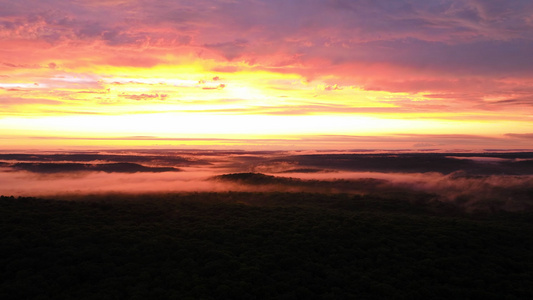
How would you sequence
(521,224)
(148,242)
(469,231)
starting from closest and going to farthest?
(148,242) → (469,231) → (521,224)

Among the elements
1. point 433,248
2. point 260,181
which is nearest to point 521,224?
point 433,248

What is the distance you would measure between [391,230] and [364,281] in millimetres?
15364

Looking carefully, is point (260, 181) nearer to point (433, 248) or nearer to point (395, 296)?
point (433, 248)

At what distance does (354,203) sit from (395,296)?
39.9 m

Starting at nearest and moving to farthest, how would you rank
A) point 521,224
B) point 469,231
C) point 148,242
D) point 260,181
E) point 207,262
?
point 207,262 < point 148,242 < point 469,231 < point 521,224 < point 260,181

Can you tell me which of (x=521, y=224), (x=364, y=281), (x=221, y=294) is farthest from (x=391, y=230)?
(x=221, y=294)

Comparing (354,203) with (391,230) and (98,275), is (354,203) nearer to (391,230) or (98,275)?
(391,230)

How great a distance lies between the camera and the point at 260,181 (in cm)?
10288

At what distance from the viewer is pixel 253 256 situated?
29547 mm

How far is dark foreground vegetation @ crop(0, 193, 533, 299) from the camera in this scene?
23312mm

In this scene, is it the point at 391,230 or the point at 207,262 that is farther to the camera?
the point at 391,230

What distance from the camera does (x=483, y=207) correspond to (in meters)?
60.2

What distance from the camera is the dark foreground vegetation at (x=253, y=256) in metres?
23.3

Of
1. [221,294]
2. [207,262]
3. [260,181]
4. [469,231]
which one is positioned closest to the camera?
[221,294]
